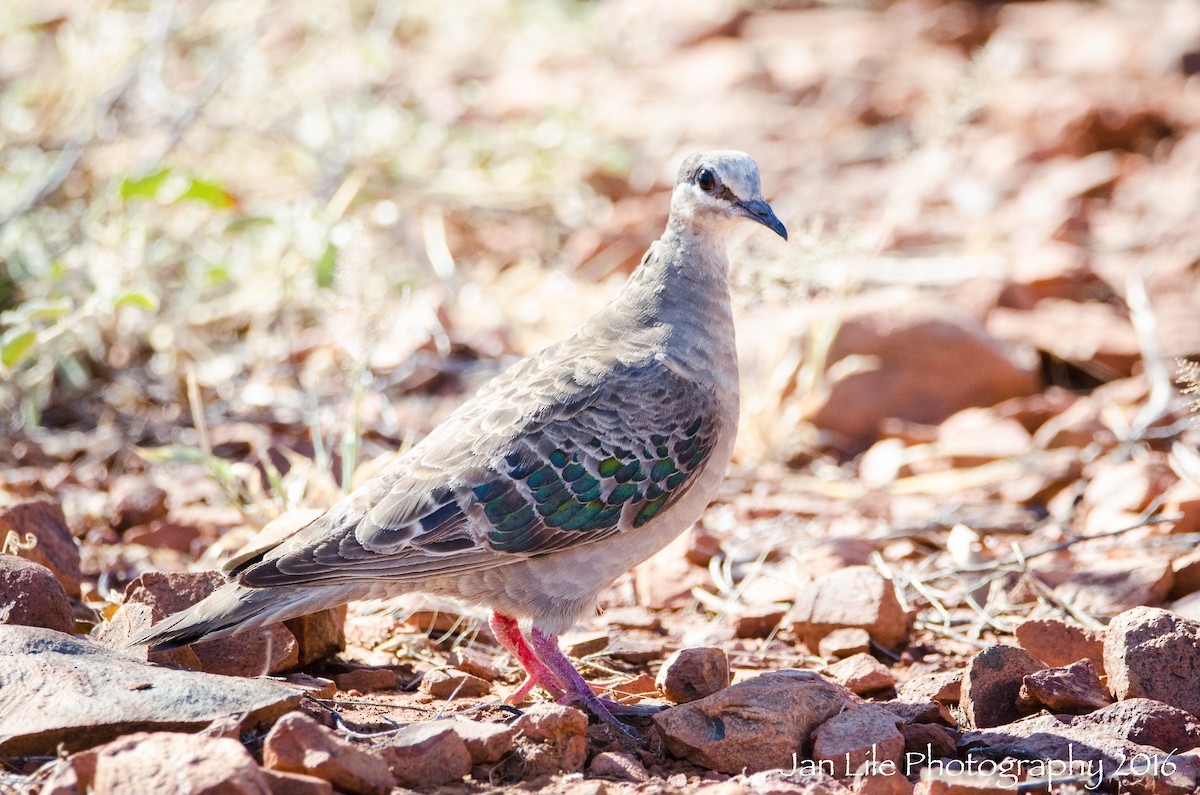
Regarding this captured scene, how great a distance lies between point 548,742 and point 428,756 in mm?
335

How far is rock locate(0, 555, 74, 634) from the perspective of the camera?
3344 mm

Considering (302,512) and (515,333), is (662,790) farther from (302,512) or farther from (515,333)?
(515,333)

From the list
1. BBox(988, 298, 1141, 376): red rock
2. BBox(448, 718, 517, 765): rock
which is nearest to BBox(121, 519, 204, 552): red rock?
BBox(448, 718, 517, 765): rock

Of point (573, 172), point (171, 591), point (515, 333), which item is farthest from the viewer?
point (573, 172)

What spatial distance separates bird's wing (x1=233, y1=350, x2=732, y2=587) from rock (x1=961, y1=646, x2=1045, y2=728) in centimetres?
99

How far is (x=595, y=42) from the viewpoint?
35.0 feet

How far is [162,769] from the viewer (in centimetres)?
247

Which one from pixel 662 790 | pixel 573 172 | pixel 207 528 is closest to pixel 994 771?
pixel 662 790

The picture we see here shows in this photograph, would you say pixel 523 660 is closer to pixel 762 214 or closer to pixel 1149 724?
pixel 762 214

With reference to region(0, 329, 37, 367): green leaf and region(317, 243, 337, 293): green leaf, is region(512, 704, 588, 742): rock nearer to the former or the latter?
region(0, 329, 37, 367): green leaf

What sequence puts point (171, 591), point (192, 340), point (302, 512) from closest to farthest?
point (171, 591) < point (302, 512) < point (192, 340)

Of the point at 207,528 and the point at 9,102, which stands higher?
the point at 9,102

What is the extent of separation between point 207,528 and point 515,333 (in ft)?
8.60

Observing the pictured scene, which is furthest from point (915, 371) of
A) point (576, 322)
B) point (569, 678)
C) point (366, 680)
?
point (366, 680)
